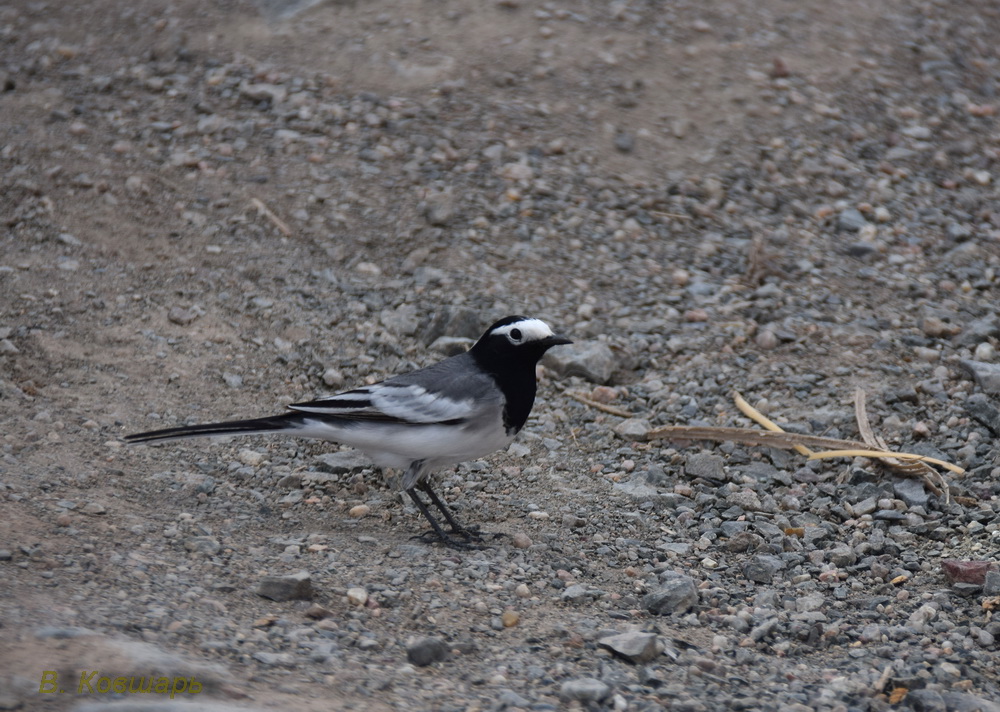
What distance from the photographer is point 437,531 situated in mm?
5316

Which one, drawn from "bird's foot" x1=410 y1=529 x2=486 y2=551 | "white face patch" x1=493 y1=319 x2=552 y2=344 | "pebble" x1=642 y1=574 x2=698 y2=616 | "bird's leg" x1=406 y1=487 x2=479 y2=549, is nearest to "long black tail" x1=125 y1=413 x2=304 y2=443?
"bird's leg" x1=406 y1=487 x2=479 y2=549

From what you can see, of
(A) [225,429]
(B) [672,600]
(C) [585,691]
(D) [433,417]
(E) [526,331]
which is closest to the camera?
(C) [585,691]

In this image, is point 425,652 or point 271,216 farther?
point 271,216

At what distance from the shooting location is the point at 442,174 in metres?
8.09

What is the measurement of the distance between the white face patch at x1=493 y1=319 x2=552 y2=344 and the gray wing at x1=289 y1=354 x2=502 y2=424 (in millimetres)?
251

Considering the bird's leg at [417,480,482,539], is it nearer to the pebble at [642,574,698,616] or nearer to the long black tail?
the long black tail

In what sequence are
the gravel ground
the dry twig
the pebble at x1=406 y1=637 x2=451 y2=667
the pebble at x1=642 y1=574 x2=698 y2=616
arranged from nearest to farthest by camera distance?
the pebble at x1=406 y1=637 x2=451 y2=667 → the gravel ground → the pebble at x1=642 y1=574 x2=698 y2=616 → the dry twig

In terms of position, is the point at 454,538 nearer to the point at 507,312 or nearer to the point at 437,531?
the point at 437,531

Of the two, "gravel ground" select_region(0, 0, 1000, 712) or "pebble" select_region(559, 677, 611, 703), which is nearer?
"pebble" select_region(559, 677, 611, 703)

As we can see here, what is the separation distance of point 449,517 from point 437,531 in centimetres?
18

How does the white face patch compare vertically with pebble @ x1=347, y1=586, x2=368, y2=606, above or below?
above

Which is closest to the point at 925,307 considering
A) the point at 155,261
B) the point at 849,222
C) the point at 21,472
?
the point at 849,222

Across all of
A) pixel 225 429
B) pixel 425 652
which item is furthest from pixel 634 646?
pixel 225 429

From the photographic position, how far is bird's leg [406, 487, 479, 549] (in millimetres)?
5246
